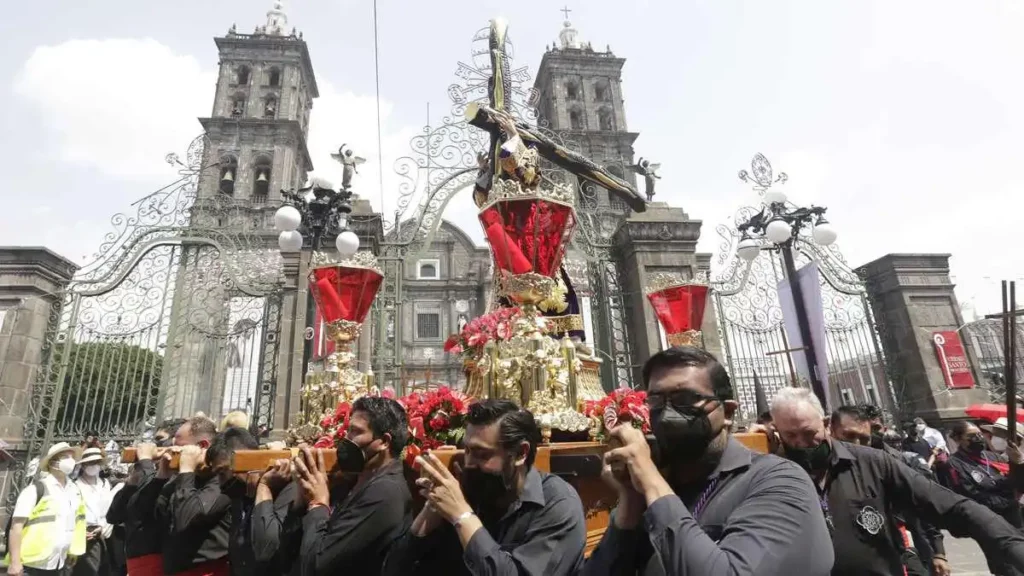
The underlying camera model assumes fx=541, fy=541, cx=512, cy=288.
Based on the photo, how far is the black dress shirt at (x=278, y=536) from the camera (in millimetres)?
2334

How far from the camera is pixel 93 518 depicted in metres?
5.62

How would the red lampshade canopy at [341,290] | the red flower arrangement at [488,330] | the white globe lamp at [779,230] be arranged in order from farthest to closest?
the white globe lamp at [779,230] < the red lampshade canopy at [341,290] < the red flower arrangement at [488,330]

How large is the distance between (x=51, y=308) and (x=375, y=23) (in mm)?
7627

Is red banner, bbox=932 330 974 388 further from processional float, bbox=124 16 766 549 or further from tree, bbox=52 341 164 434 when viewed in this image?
tree, bbox=52 341 164 434

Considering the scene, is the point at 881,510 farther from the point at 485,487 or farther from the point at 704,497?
the point at 485,487

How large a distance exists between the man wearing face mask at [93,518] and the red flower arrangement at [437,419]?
4423 millimetres

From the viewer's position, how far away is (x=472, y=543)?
5.49ft

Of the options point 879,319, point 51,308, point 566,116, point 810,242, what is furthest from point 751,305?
point 566,116

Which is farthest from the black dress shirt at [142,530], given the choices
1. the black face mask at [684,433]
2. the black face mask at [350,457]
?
the black face mask at [684,433]

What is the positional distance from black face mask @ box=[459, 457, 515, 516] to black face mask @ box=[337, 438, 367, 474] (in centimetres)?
63

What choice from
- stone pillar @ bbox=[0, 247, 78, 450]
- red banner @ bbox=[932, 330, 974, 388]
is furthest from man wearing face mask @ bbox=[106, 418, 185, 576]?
red banner @ bbox=[932, 330, 974, 388]

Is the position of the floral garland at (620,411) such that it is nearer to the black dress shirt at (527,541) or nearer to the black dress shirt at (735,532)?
the black dress shirt at (527,541)

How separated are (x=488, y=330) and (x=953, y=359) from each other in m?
10.4

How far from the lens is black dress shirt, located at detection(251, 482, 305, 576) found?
7.66 ft
